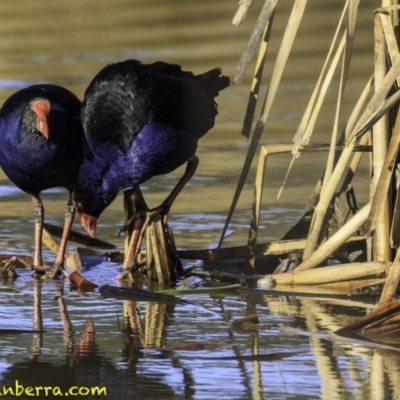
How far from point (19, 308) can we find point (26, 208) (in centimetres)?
173

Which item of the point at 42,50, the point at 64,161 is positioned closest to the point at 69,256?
the point at 64,161

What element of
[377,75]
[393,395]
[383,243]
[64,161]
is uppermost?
[377,75]

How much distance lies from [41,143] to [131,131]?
0.39 meters

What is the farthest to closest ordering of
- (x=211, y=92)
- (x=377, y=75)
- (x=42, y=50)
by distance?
(x=42, y=50)
(x=211, y=92)
(x=377, y=75)

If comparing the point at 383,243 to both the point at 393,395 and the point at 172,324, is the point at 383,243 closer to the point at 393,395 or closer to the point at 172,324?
the point at 172,324

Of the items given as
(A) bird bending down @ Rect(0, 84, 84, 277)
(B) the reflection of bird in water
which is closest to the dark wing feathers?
(A) bird bending down @ Rect(0, 84, 84, 277)

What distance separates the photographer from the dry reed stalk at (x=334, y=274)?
427 cm

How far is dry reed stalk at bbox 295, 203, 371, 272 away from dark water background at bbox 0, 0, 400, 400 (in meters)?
0.22

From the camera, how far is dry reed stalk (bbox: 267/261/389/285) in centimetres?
427

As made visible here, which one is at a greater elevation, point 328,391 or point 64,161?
point 64,161

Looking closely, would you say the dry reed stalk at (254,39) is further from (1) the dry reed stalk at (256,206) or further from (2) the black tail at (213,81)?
(2) the black tail at (213,81)

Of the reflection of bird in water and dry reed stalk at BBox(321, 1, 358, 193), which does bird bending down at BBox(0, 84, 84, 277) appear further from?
the reflection of bird in water

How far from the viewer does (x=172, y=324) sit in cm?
395

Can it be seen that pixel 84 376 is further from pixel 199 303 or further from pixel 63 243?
pixel 63 243
